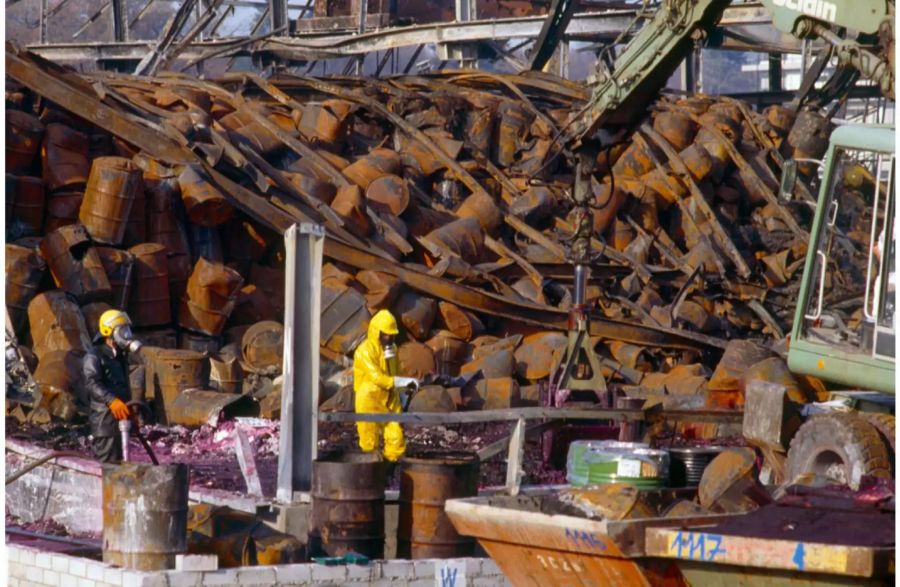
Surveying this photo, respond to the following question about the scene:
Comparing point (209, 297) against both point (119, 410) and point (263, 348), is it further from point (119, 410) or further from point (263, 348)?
point (119, 410)

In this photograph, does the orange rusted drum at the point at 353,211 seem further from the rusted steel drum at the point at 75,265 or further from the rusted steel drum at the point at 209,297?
the rusted steel drum at the point at 75,265

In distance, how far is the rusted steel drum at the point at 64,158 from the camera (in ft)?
57.5

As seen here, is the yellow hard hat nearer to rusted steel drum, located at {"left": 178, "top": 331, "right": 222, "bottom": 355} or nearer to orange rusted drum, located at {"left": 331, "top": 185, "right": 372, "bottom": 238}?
rusted steel drum, located at {"left": 178, "top": 331, "right": 222, "bottom": 355}

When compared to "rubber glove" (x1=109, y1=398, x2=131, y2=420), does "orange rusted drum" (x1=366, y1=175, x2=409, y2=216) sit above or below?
above

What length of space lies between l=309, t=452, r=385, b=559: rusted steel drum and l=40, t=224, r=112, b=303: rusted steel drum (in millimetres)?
7506

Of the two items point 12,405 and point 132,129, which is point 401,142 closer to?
point 132,129

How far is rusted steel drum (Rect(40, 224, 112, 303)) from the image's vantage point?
1653 centimetres

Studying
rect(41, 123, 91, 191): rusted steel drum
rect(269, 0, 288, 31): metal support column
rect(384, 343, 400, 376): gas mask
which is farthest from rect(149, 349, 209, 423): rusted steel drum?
rect(269, 0, 288, 31): metal support column

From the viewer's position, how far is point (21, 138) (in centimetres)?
1750

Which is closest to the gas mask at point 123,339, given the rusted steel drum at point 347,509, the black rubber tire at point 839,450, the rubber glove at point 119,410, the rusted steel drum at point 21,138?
the rubber glove at point 119,410

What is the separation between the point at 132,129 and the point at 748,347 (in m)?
7.66

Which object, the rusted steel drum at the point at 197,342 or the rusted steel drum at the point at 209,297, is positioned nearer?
the rusted steel drum at the point at 209,297

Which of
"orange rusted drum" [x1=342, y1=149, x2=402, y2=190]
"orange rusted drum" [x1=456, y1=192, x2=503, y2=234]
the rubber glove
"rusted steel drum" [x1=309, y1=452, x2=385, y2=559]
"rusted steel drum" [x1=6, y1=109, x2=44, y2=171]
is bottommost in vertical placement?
"rusted steel drum" [x1=309, y1=452, x2=385, y2=559]

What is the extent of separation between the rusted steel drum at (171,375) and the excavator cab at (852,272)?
24.6ft
